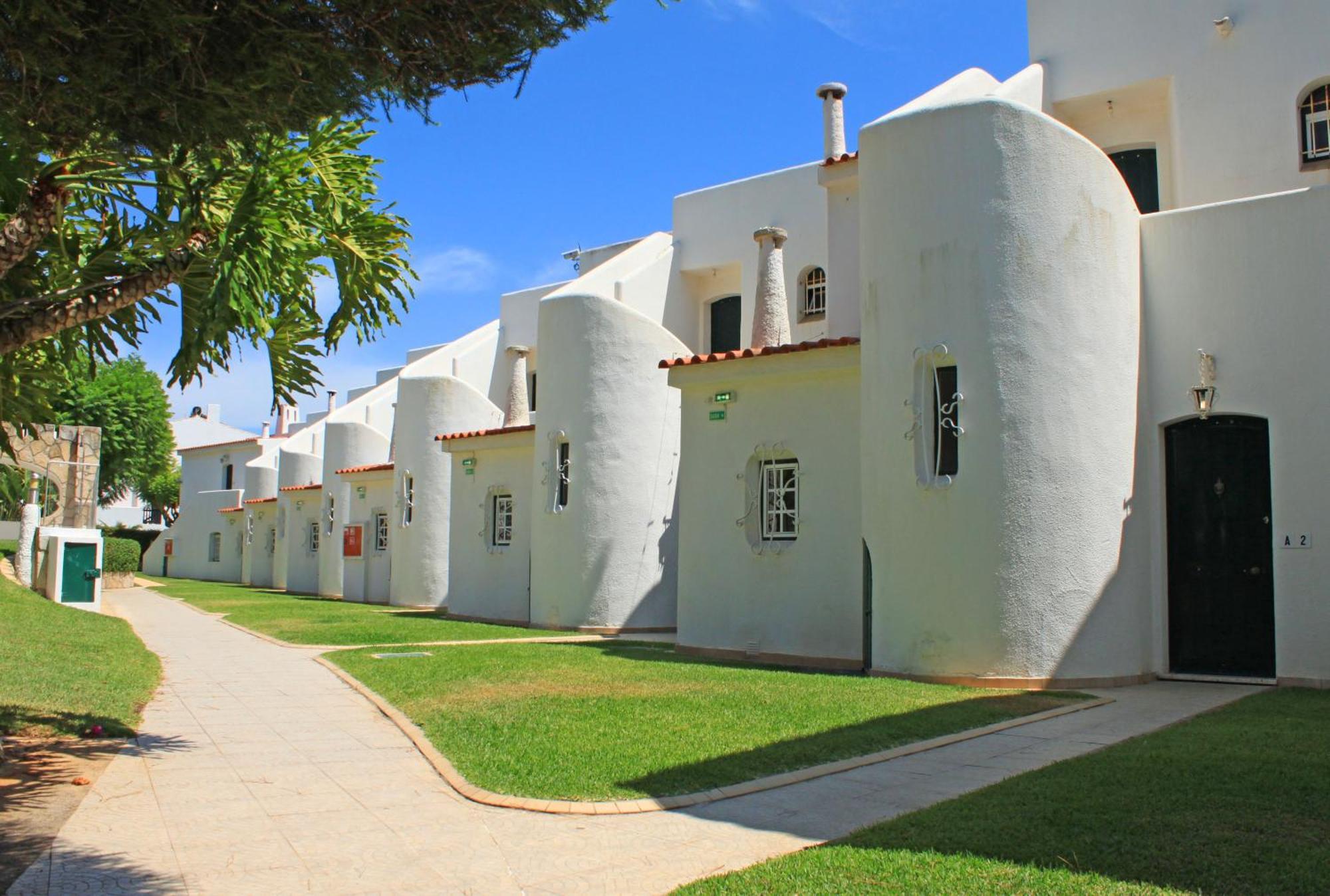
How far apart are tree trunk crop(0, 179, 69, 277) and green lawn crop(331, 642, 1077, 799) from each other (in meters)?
4.31

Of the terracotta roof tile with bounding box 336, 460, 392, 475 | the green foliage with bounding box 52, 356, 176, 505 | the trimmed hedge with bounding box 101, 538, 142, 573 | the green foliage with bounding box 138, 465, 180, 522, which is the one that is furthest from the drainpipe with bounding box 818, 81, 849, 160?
the green foliage with bounding box 138, 465, 180, 522

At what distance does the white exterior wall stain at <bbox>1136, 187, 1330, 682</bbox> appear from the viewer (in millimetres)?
Result: 11547

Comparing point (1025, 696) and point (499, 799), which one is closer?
point (499, 799)

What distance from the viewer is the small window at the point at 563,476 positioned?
1958cm

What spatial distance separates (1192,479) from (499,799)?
369 inches

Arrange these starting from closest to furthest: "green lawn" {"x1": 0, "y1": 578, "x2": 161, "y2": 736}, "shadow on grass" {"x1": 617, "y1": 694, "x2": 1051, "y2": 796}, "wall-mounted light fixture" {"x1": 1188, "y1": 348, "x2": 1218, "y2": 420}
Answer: "shadow on grass" {"x1": 617, "y1": 694, "x2": 1051, "y2": 796}, "green lawn" {"x1": 0, "y1": 578, "x2": 161, "y2": 736}, "wall-mounted light fixture" {"x1": 1188, "y1": 348, "x2": 1218, "y2": 420}

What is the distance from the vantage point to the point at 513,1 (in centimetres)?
471

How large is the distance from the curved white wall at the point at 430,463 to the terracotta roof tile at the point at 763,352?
1135 cm

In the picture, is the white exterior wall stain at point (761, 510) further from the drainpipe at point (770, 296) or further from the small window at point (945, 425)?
the drainpipe at point (770, 296)

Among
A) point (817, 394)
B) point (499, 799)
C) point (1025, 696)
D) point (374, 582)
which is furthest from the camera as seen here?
point (374, 582)

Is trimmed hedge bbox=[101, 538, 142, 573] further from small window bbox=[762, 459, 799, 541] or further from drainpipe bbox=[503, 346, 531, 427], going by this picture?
small window bbox=[762, 459, 799, 541]

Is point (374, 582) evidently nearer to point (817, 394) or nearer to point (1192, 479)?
point (817, 394)

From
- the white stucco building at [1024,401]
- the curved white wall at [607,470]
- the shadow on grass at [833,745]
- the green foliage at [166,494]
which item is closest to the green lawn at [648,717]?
the shadow on grass at [833,745]

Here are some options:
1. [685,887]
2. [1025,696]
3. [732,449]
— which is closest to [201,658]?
[732,449]
